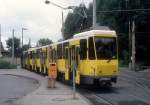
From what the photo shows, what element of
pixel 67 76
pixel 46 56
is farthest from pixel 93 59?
pixel 46 56

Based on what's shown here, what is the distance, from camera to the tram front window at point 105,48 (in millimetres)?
27547

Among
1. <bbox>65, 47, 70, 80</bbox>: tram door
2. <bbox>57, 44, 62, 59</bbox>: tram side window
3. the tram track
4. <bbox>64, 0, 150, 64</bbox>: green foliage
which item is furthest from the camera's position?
<bbox>64, 0, 150, 64</bbox>: green foliage

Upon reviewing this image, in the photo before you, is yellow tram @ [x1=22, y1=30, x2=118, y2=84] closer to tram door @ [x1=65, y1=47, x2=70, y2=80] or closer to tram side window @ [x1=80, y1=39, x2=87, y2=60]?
tram side window @ [x1=80, y1=39, x2=87, y2=60]

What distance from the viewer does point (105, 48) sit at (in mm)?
27672

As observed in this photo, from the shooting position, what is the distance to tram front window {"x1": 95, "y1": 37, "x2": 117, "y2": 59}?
90.4 feet

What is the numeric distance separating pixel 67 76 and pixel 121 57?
161 feet

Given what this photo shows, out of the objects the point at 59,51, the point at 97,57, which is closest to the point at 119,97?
the point at 97,57

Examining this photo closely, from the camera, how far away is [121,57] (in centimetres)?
8100

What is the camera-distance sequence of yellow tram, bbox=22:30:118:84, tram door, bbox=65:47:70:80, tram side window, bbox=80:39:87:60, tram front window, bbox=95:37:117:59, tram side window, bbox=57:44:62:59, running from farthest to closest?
tram side window, bbox=57:44:62:59 → tram door, bbox=65:47:70:80 → tram side window, bbox=80:39:87:60 → tram front window, bbox=95:37:117:59 → yellow tram, bbox=22:30:118:84

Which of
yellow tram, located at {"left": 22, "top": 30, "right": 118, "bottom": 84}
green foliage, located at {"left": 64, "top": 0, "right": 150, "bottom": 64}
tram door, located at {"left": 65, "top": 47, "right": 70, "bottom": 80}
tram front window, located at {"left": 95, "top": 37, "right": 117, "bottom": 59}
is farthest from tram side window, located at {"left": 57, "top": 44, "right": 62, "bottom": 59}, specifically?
green foliage, located at {"left": 64, "top": 0, "right": 150, "bottom": 64}

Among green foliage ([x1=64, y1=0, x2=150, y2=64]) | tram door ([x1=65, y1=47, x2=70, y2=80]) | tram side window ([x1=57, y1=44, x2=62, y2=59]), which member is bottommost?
tram door ([x1=65, y1=47, x2=70, y2=80])

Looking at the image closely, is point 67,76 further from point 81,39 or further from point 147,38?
point 147,38

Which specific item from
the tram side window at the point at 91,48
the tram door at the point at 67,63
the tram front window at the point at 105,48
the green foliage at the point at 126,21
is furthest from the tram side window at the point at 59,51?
the green foliage at the point at 126,21

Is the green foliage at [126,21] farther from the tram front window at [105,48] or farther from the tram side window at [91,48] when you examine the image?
the tram side window at [91,48]
